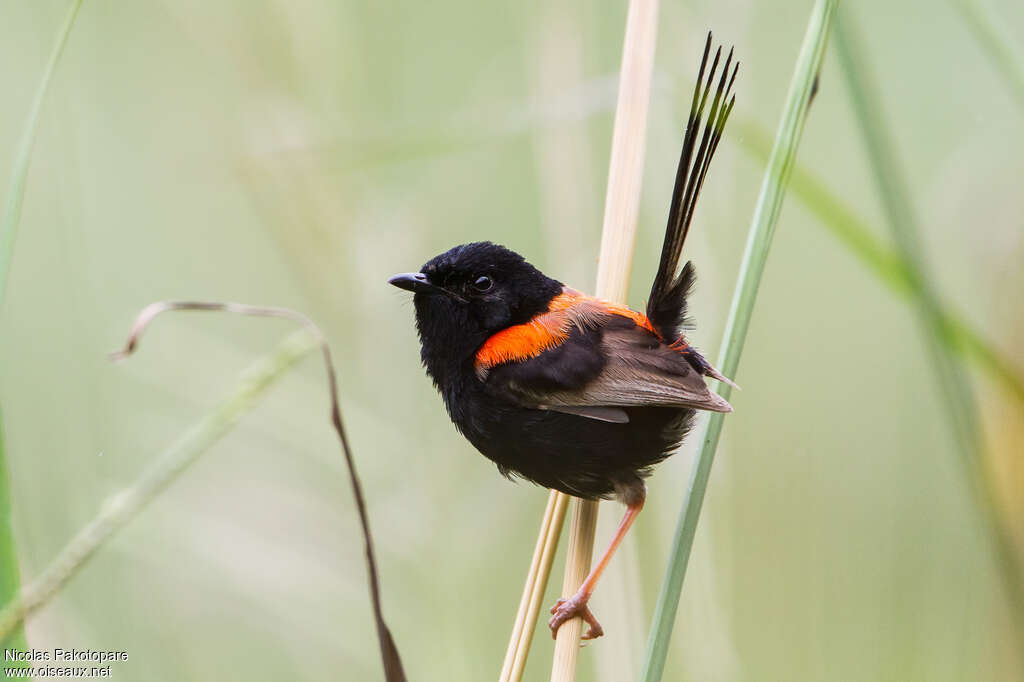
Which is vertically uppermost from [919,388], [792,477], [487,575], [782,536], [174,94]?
[174,94]

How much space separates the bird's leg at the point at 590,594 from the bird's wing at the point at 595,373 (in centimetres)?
30

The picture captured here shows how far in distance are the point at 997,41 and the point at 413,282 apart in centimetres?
165

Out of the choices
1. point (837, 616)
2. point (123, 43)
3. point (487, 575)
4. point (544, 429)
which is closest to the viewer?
point (837, 616)

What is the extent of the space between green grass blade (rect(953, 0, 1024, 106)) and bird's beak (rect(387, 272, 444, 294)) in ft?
5.18

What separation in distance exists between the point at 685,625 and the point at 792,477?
55 cm

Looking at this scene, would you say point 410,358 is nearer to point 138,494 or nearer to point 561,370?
point 561,370

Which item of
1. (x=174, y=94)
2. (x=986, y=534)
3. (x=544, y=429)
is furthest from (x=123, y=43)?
(x=986, y=534)

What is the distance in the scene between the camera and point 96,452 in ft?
8.17

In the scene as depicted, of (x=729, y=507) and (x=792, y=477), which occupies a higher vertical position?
(x=792, y=477)

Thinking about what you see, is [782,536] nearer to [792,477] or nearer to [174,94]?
[792,477]

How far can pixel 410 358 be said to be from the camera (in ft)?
9.97

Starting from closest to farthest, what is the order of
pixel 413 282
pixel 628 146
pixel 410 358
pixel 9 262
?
pixel 9 262
pixel 628 146
pixel 413 282
pixel 410 358

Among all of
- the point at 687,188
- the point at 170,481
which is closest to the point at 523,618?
the point at 170,481

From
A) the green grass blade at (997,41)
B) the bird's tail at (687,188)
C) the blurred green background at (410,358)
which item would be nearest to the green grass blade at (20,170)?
the blurred green background at (410,358)
